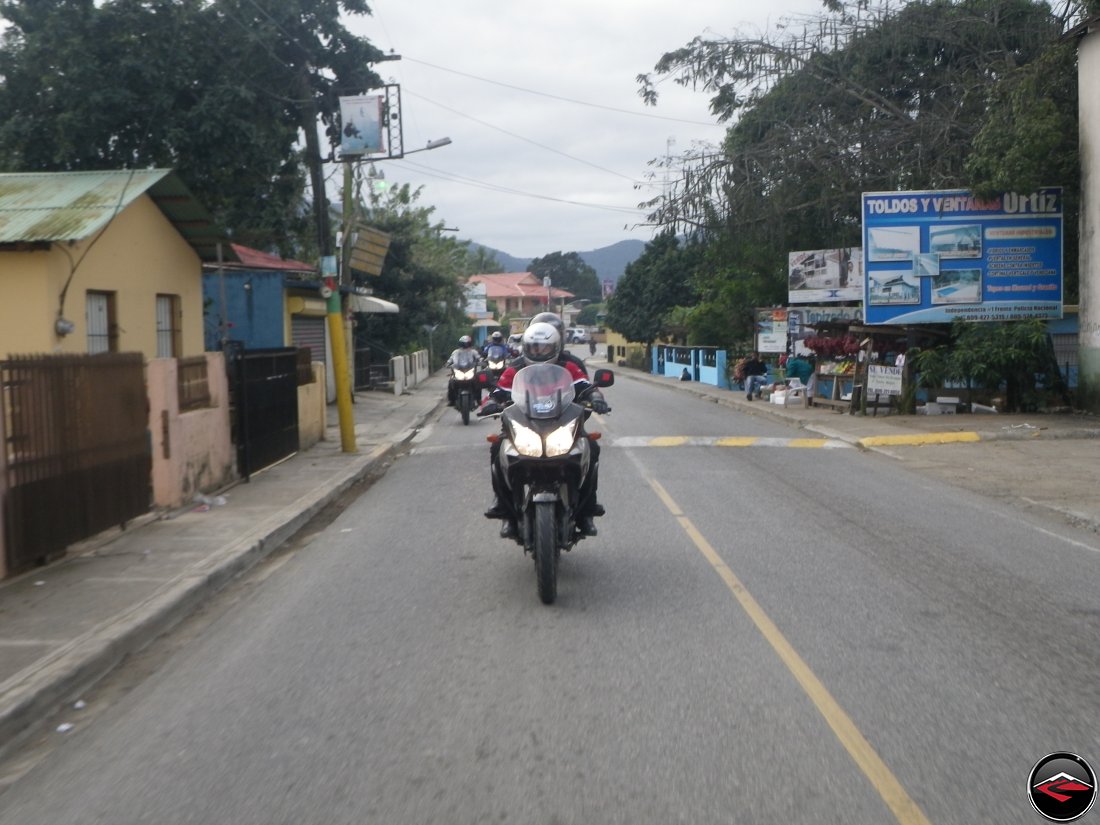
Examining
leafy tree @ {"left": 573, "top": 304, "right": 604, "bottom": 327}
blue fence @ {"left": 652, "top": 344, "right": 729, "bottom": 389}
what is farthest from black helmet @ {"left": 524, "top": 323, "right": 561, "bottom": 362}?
leafy tree @ {"left": 573, "top": 304, "right": 604, "bottom": 327}

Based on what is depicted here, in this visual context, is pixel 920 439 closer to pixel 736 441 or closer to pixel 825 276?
→ pixel 736 441

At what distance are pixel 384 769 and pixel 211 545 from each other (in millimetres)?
5444

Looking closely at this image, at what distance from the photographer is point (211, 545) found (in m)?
9.63

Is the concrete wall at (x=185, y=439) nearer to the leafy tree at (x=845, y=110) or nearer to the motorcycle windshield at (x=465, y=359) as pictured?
the motorcycle windshield at (x=465, y=359)

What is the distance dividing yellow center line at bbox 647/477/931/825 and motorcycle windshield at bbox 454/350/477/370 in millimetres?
16269

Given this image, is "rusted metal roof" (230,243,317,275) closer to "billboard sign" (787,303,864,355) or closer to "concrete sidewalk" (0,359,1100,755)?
"concrete sidewalk" (0,359,1100,755)

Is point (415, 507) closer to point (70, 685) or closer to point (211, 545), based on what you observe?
point (211, 545)

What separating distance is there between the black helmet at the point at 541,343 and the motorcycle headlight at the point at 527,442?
103 cm

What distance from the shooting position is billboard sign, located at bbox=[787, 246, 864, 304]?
31.1 metres

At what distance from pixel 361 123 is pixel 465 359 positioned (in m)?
5.31

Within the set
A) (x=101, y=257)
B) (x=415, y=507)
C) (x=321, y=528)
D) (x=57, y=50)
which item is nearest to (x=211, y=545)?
(x=321, y=528)

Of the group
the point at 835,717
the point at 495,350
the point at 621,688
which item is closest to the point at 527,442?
the point at 621,688

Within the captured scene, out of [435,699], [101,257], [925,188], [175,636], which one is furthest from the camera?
[925,188]

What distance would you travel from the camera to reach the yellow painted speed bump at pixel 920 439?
→ 61.1 ft
